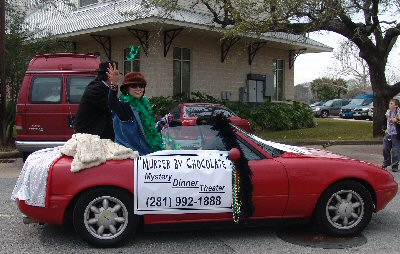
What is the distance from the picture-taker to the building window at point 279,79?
80.0ft

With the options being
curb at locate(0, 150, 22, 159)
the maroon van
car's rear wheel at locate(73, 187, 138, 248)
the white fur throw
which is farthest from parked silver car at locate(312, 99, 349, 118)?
car's rear wheel at locate(73, 187, 138, 248)

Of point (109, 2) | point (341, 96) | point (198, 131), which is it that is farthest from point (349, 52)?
point (341, 96)

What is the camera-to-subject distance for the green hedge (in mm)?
18027

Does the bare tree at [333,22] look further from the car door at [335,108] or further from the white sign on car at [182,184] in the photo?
the car door at [335,108]

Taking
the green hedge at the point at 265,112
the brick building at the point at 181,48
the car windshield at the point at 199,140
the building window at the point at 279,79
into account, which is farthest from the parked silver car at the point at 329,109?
the car windshield at the point at 199,140

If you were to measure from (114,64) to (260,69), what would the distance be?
18405 mm

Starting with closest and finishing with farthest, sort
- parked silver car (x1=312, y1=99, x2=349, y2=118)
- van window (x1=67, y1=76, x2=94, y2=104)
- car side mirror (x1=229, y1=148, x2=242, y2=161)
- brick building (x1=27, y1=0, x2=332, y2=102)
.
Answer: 1. car side mirror (x1=229, y1=148, x2=242, y2=161)
2. van window (x1=67, y1=76, x2=94, y2=104)
3. brick building (x1=27, y1=0, x2=332, y2=102)
4. parked silver car (x1=312, y1=99, x2=349, y2=118)

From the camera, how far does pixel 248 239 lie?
5.07m

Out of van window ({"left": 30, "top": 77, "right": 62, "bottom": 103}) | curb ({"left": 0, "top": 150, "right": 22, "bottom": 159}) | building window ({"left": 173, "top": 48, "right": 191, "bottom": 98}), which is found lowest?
curb ({"left": 0, "top": 150, "right": 22, "bottom": 159})

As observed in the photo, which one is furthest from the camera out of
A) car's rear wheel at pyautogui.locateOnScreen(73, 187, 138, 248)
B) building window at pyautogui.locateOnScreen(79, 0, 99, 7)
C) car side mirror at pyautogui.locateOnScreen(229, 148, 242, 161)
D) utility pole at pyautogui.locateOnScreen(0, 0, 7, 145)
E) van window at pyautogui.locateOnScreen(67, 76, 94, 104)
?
building window at pyautogui.locateOnScreen(79, 0, 99, 7)

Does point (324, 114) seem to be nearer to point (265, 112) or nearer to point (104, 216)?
point (265, 112)

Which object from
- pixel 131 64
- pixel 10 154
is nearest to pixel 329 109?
pixel 131 64

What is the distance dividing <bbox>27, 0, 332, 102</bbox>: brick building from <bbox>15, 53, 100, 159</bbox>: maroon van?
260 inches

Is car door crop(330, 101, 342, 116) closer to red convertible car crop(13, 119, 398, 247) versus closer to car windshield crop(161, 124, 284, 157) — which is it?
red convertible car crop(13, 119, 398, 247)
